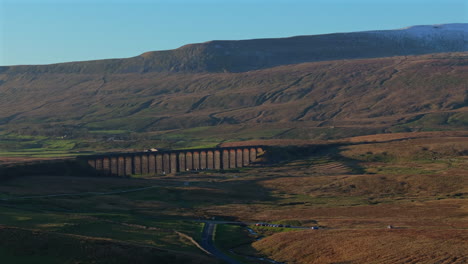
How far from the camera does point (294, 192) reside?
554ft

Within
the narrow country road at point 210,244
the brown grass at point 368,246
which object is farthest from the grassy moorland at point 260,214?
the narrow country road at point 210,244

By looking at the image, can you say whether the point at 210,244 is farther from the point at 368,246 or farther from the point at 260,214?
the point at 260,214

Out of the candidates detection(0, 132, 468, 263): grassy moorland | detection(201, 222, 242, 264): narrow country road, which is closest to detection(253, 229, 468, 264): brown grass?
detection(0, 132, 468, 263): grassy moorland

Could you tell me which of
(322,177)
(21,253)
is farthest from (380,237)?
(322,177)

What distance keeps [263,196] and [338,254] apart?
75.9m

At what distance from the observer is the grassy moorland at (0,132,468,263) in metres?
81.9

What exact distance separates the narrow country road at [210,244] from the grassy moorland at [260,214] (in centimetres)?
169

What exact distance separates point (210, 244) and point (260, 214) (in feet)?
112

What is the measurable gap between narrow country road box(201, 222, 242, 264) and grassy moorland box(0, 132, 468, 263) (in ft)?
5.53

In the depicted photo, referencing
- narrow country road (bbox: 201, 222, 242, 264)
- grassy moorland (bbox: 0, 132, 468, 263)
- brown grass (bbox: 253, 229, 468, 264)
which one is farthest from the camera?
narrow country road (bbox: 201, 222, 242, 264)

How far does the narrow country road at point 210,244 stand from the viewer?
8530 centimetres

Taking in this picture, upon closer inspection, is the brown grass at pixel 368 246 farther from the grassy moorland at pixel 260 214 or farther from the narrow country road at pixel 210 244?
the narrow country road at pixel 210 244

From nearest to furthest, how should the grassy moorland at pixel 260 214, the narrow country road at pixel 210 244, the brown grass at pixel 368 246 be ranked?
the brown grass at pixel 368 246
the grassy moorland at pixel 260 214
the narrow country road at pixel 210 244

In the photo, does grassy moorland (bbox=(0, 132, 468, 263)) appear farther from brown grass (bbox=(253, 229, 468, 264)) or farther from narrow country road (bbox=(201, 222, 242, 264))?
narrow country road (bbox=(201, 222, 242, 264))
